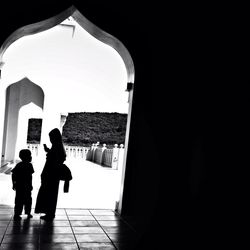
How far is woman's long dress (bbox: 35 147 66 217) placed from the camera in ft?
15.6

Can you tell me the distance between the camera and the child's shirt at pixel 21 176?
465 cm

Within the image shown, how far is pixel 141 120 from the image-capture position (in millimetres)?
5281

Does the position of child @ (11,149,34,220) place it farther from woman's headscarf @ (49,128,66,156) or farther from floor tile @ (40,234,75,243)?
floor tile @ (40,234,75,243)

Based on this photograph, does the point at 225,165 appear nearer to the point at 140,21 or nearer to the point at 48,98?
the point at 140,21

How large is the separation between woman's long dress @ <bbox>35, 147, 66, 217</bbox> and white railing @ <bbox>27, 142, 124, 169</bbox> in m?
10.8

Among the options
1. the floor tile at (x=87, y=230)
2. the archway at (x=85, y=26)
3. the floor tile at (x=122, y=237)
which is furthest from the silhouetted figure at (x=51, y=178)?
the archway at (x=85, y=26)

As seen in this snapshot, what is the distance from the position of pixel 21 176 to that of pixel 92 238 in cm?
144

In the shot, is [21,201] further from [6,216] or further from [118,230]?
[118,230]

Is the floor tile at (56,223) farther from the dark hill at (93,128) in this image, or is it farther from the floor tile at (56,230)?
the dark hill at (93,128)

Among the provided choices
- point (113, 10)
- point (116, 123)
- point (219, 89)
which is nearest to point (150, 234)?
point (219, 89)

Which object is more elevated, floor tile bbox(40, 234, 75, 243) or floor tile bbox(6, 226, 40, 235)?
floor tile bbox(40, 234, 75, 243)

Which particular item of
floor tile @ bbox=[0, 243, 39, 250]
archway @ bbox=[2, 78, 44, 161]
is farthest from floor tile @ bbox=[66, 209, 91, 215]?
archway @ bbox=[2, 78, 44, 161]

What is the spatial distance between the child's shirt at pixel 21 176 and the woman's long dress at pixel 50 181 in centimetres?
21

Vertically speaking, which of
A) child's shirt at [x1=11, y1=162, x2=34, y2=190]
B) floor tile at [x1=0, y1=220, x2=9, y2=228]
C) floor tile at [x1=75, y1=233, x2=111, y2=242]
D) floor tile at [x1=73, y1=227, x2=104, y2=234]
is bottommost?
floor tile at [x1=0, y1=220, x2=9, y2=228]
